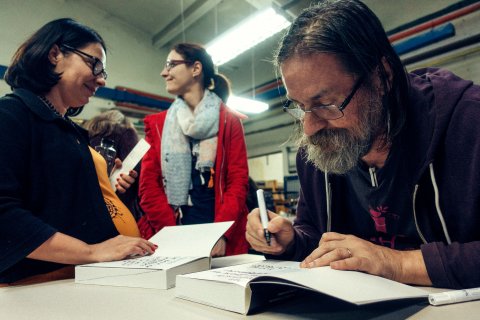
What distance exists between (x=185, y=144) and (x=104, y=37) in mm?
4413

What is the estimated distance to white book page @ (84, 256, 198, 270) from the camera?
2.47 ft

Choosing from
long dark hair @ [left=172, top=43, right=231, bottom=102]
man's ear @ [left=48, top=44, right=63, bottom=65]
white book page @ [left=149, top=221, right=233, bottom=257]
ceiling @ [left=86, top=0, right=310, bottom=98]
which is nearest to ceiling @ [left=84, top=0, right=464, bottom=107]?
ceiling @ [left=86, top=0, right=310, bottom=98]

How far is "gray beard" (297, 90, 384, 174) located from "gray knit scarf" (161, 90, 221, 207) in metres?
0.97

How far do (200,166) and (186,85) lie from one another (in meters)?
0.56

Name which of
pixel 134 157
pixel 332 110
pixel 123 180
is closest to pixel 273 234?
pixel 332 110

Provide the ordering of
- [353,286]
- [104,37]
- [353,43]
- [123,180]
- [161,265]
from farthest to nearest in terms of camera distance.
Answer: [104,37]
[123,180]
[353,43]
[161,265]
[353,286]

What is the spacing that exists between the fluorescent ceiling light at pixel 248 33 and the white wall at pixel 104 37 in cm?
158

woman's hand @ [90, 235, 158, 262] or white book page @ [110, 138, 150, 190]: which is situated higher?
white book page @ [110, 138, 150, 190]

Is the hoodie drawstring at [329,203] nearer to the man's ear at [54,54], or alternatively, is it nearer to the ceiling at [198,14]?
the man's ear at [54,54]

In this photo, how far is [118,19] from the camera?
217 inches

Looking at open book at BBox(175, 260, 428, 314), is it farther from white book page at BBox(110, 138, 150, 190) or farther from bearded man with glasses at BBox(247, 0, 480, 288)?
white book page at BBox(110, 138, 150, 190)

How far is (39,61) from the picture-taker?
1.11 meters

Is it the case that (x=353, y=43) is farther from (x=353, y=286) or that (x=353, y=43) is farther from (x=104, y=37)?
(x=104, y=37)

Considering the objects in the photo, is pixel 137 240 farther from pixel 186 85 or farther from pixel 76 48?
pixel 186 85
